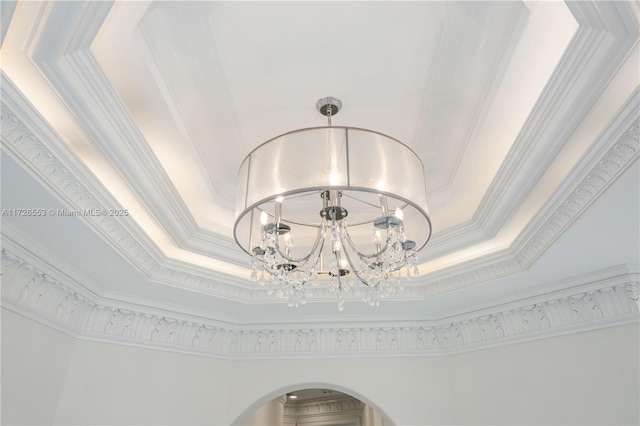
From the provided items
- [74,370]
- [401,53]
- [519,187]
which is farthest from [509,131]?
[74,370]

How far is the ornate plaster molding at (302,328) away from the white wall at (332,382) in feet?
0.22

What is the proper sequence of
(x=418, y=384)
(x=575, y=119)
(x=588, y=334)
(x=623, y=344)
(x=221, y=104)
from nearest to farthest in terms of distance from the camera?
1. (x=575, y=119)
2. (x=221, y=104)
3. (x=623, y=344)
4. (x=588, y=334)
5. (x=418, y=384)

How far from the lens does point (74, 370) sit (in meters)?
2.66

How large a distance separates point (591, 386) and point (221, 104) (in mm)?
2607

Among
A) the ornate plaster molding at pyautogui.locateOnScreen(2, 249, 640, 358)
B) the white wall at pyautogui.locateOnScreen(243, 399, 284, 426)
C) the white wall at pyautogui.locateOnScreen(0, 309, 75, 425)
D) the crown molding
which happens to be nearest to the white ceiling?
the crown molding

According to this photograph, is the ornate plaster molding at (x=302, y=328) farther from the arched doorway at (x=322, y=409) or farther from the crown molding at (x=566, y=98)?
the arched doorway at (x=322, y=409)

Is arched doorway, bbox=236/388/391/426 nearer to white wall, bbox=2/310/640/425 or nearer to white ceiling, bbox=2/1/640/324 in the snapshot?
white wall, bbox=2/310/640/425

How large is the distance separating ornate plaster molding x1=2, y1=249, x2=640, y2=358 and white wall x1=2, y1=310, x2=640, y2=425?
7 cm

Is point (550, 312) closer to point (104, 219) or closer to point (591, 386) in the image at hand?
point (591, 386)

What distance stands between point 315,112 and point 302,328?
6.24 ft

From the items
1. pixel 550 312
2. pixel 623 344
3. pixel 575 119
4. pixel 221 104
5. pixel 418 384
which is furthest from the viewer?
pixel 418 384

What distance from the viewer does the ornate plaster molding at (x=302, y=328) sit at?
2371 mm

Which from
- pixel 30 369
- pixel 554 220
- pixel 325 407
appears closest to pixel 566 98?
pixel 554 220

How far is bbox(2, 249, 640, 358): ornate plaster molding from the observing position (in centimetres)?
237
